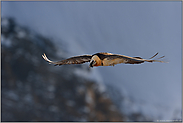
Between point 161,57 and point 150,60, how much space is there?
1039 millimetres

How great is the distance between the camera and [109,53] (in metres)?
20.8

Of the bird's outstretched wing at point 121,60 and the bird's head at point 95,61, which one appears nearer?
the bird's outstretched wing at point 121,60

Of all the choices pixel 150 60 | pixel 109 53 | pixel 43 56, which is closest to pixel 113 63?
pixel 109 53

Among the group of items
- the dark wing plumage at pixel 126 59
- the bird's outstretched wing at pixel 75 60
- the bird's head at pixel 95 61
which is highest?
the bird's outstretched wing at pixel 75 60

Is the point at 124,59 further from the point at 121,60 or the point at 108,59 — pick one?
the point at 108,59

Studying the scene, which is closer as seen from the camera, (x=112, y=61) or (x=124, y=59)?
(x=124, y=59)

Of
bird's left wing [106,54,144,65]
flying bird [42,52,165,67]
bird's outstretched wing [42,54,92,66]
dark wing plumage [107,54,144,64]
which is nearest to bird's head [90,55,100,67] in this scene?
flying bird [42,52,165,67]

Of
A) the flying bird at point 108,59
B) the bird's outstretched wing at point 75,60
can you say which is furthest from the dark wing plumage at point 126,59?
the bird's outstretched wing at point 75,60

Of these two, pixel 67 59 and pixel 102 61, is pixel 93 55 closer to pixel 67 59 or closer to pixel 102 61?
pixel 102 61

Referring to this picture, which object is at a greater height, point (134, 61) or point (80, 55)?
point (80, 55)

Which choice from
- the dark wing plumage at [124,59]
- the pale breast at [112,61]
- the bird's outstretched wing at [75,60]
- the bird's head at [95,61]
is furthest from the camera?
the bird's outstretched wing at [75,60]

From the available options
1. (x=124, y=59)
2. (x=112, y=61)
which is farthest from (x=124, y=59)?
(x=112, y=61)

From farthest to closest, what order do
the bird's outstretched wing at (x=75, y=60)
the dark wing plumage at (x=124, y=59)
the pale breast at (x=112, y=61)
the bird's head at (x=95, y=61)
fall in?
the bird's outstretched wing at (x=75, y=60)
the bird's head at (x=95, y=61)
the pale breast at (x=112, y=61)
the dark wing plumage at (x=124, y=59)

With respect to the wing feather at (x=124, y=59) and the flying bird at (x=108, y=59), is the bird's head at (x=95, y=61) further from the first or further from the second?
Answer: the wing feather at (x=124, y=59)
